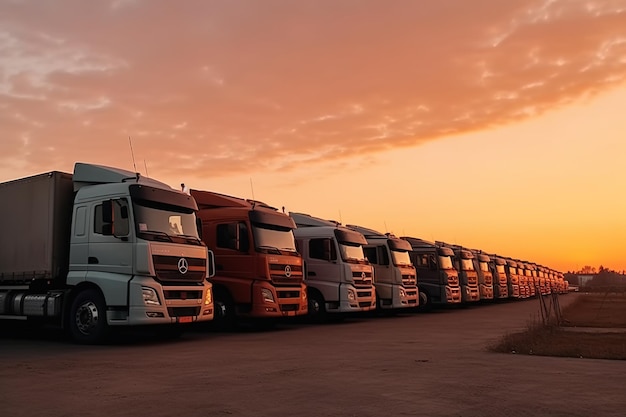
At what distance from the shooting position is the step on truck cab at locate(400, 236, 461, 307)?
27734 millimetres

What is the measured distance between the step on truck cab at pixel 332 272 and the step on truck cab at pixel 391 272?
103 inches

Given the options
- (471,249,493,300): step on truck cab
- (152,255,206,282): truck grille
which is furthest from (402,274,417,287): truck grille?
(152,255,206,282): truck grille

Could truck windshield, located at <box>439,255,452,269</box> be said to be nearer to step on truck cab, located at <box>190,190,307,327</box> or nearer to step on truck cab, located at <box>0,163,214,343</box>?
step on truck cab, located at <box>190,190,307,327</box>

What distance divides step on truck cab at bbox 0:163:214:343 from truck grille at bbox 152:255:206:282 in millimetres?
20

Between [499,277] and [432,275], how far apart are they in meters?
13.5

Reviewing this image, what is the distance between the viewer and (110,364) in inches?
385

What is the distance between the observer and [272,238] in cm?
1686

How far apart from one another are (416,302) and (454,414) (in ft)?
61.0

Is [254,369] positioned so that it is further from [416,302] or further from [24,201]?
[416,302]

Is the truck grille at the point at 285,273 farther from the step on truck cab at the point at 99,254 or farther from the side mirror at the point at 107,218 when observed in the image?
the side mirror at the point at 107,218

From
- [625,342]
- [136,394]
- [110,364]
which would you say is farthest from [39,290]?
[625,342]

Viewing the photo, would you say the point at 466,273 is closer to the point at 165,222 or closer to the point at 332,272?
the point at 332,272

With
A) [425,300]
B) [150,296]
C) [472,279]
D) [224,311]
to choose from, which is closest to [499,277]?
[472,279]

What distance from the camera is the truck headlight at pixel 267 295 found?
15.9 m
